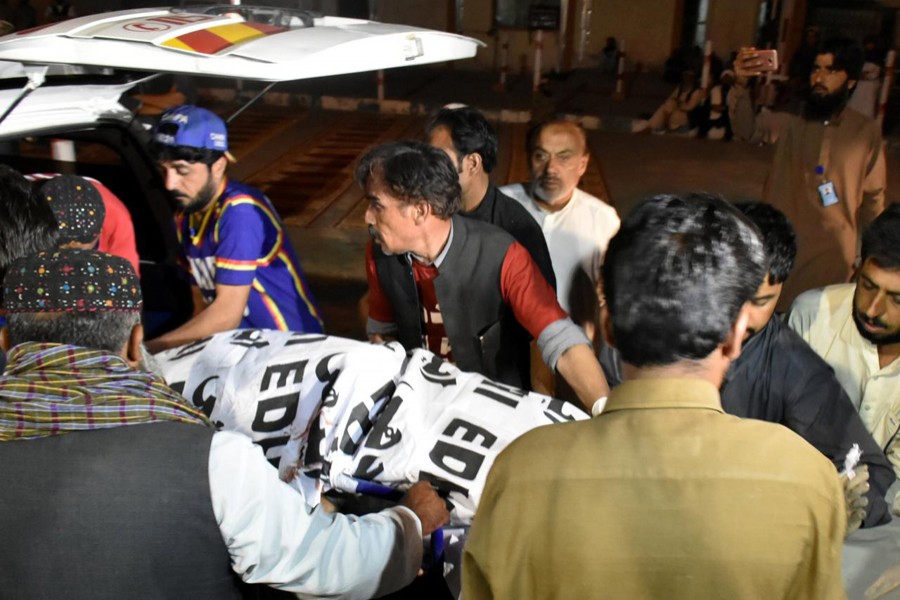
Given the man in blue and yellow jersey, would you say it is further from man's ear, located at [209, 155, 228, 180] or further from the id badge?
the id badge

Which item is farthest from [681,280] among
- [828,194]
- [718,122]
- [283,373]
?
[718,122]

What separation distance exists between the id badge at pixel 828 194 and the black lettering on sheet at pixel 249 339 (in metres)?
3.18

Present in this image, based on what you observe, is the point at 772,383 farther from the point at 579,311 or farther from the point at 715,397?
the point at 579,311

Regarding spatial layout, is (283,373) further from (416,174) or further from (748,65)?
(748,65)

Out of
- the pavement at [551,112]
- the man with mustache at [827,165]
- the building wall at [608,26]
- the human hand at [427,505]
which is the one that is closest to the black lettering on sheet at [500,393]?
the human hand at [427,505]

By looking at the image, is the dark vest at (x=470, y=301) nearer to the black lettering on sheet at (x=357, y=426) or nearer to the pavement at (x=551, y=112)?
the black lettering on sheet at (x=357, y=426)

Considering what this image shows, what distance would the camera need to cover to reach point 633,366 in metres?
1.29

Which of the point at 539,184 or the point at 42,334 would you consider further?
the point at 539,184

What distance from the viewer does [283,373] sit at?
87.4 inches

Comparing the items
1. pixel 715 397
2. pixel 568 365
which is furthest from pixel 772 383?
pixel 715 397

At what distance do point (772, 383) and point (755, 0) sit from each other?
1750 cm

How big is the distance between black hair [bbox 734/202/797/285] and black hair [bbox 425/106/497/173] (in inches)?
51.4

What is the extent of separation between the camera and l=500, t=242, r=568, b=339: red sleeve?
2611mm

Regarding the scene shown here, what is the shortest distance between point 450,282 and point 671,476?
1.63 metres
